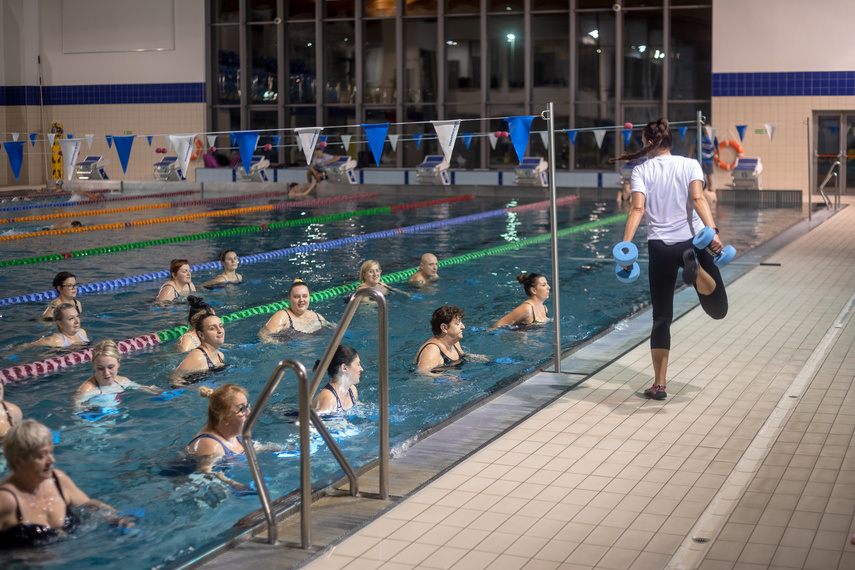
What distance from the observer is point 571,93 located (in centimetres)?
2188

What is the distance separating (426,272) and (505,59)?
14.3 metres

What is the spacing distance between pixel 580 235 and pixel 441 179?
303 inches

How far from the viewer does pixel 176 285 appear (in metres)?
8.59

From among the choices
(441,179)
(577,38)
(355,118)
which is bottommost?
(441,179)

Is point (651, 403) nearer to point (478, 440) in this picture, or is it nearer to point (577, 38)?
point (478, 440)

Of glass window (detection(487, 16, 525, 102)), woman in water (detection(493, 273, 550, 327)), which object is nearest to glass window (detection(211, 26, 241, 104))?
glass window (detection(487, 16, 525, 102))

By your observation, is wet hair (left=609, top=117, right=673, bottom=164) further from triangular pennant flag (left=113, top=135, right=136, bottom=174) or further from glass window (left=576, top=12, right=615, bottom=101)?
glass window (left=576, top=12, right=615, bottom=101)

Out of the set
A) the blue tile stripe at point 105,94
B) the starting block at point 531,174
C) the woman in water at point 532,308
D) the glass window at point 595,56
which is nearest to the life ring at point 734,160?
the glass window at point 595,56

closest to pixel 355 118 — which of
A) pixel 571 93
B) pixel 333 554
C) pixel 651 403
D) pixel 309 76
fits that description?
pixel 309 76

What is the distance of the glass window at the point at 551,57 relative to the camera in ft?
72.5

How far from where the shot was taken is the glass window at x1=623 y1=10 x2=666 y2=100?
21.3 metres

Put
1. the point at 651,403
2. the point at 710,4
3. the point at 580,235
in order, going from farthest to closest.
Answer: the point at 710,4 < the point at 580,235 < the point at 651,403

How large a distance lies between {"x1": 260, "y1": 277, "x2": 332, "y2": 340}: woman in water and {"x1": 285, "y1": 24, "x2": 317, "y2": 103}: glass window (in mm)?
17426

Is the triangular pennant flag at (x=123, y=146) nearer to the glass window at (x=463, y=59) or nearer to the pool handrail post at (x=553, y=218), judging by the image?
the pool handrail post at (x=553, y=218)
